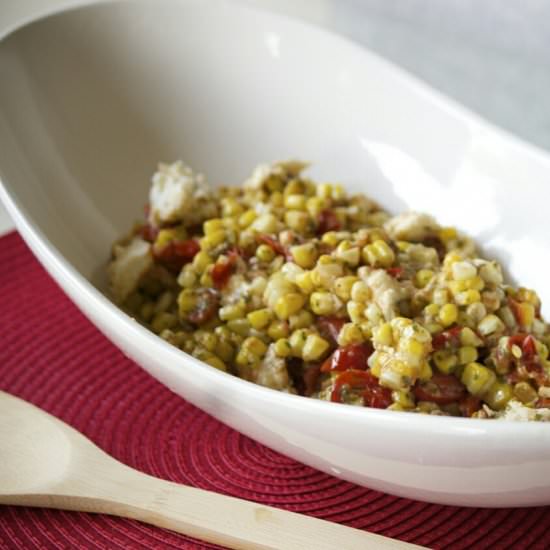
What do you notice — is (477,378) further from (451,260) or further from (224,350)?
(224,350)

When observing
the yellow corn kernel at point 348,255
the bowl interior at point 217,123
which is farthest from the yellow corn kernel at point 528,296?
the yellow corn kernel at point 348,255

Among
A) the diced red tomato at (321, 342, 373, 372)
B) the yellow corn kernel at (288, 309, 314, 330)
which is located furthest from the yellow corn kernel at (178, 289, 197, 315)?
the diced red tomato at (321, 342, 373, 372)

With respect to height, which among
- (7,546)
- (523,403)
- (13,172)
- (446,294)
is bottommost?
(7,546)

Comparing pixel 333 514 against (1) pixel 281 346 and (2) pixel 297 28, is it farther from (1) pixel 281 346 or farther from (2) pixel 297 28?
(2) pixel 297 28

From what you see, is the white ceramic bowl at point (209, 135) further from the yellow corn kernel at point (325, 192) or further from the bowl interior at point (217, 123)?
the yellow corn kernel at point (325, 192)

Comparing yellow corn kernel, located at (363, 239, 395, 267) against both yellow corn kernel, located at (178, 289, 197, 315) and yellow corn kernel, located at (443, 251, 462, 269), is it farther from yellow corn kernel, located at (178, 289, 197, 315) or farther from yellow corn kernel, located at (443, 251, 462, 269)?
yellow corn kernel, located at (178, 289, 197, 315)

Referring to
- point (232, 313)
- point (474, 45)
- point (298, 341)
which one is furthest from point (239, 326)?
point (474, 45)

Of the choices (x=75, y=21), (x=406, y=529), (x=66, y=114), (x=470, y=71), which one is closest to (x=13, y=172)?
(x=66, y=114)
